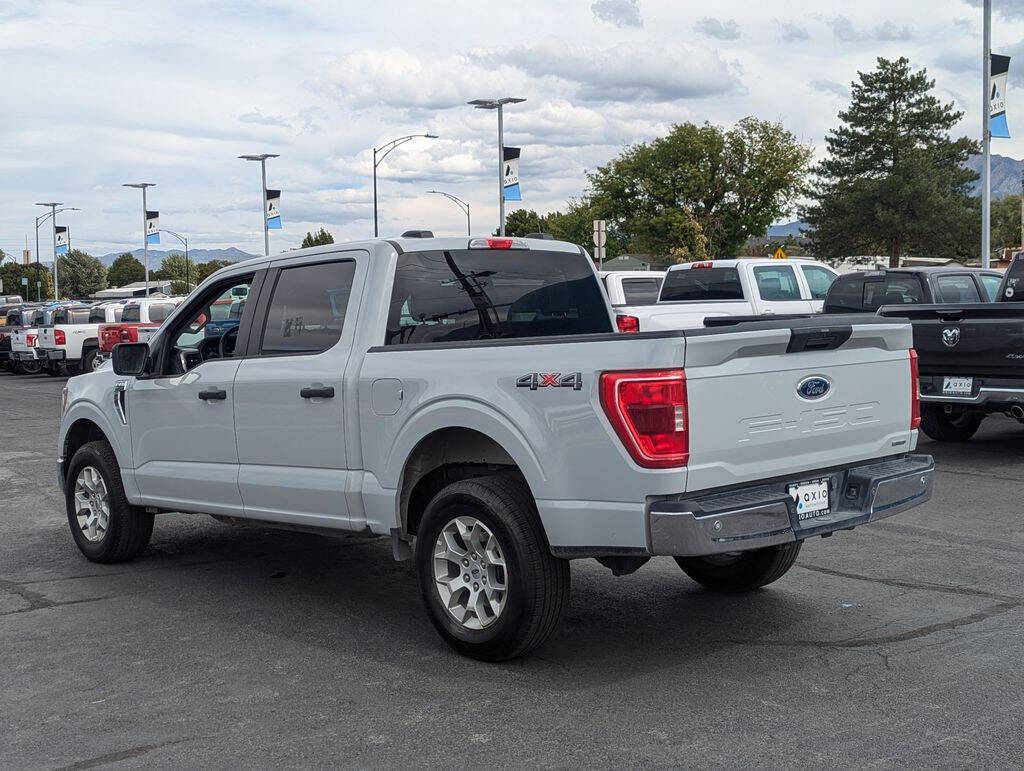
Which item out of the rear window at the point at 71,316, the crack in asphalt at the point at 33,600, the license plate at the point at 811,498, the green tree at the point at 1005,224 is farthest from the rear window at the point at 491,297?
the green tree at the point at 1005,224

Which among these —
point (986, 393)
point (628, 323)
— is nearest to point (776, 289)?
point (628, 323)

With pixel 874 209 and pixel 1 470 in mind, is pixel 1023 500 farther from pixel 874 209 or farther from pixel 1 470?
pixel 874 209

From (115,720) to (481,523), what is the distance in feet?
5.53

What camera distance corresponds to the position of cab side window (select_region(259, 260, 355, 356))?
622 centimetres

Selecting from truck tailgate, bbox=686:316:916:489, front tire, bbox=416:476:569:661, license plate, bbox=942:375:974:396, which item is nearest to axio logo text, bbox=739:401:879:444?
truck tailgate, bbox=686:316:916:489

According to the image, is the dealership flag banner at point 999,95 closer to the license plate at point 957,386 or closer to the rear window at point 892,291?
the rear window at point 892,291

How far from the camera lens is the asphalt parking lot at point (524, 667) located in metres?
4.41

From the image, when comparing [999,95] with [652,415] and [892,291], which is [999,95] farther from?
[652,415]

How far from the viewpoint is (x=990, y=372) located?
36.6ft

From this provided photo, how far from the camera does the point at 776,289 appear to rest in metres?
18.2

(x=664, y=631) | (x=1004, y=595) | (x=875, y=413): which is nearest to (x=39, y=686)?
(x=664, y=631)

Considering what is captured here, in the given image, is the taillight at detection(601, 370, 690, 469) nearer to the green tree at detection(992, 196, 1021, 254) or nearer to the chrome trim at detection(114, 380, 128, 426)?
the chrome trim at detection(114, 380, 128, 426)

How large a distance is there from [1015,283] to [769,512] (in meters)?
8.81

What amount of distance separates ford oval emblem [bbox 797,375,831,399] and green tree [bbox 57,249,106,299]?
5657 inches
